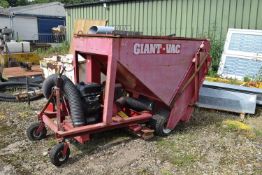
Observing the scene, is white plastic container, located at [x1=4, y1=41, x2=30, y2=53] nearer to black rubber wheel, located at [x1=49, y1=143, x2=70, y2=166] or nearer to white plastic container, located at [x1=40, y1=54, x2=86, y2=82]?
white plastic container, located at [x1=40, y1=54, x2=86, y2=82]

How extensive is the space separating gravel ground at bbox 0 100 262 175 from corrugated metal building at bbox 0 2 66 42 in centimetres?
2418

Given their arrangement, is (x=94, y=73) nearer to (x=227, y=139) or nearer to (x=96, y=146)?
(x=96, y=146)

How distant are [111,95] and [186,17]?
602 cm

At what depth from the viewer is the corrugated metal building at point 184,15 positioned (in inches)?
308

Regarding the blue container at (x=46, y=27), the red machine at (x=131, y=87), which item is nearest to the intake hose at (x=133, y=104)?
the red machine at (x=131, y=87)

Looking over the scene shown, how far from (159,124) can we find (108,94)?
3.41ft

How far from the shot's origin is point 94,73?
14.5ft

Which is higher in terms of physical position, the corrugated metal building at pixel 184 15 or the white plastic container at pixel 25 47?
the corrugated metal building at pixel 184 15

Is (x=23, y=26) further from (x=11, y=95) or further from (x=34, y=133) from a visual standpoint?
(x=34, y=133)

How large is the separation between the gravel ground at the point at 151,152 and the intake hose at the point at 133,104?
15.5 inches

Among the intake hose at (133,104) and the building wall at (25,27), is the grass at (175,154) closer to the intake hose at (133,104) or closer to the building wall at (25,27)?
the intake hose at (133,104)

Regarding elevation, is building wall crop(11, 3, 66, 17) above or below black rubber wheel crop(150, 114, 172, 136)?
above

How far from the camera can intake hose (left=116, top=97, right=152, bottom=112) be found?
14.8 ft

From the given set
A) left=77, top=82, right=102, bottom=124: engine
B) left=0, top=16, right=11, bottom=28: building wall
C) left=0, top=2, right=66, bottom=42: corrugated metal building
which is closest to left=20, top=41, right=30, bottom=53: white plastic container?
left=77, top=82, right=102, bottom=124: engine
